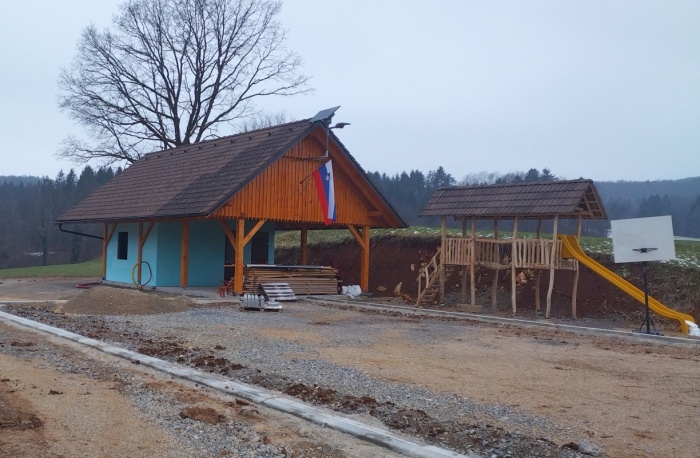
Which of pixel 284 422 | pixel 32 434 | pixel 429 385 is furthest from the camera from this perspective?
pixel 429 385

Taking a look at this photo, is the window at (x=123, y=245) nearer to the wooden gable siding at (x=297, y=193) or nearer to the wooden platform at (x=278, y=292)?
the wooden gable siding at (x=297, y=193)

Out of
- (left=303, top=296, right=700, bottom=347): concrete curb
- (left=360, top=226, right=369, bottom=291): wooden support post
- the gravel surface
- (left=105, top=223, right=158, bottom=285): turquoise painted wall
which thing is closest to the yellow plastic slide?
(left=303, top=296, right=700, bottom=347): concrete curb

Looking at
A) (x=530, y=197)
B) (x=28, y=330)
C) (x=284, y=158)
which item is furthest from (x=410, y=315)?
(x=28, y=330)

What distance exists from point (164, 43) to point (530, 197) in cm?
2854

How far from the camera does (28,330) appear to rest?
1359 centimetres

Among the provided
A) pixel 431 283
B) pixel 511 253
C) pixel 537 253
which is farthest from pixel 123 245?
pixel 537 253

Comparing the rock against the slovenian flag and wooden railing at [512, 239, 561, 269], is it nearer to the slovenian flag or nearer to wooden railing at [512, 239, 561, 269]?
wooden railing at [512, 239, 561, 269]

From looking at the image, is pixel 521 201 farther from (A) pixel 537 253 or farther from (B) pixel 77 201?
(B) pixel 77 201

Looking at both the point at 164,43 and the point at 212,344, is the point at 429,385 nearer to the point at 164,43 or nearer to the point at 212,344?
the point at 212,344

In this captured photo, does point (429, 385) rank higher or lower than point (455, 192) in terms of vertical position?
lower

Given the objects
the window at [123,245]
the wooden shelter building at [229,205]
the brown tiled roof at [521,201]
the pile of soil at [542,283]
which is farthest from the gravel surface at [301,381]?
the window at [123,245]

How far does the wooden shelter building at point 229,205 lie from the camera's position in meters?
22.1

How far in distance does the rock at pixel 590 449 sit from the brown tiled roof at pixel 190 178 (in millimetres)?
15784

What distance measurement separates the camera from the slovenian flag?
78.4 feet
